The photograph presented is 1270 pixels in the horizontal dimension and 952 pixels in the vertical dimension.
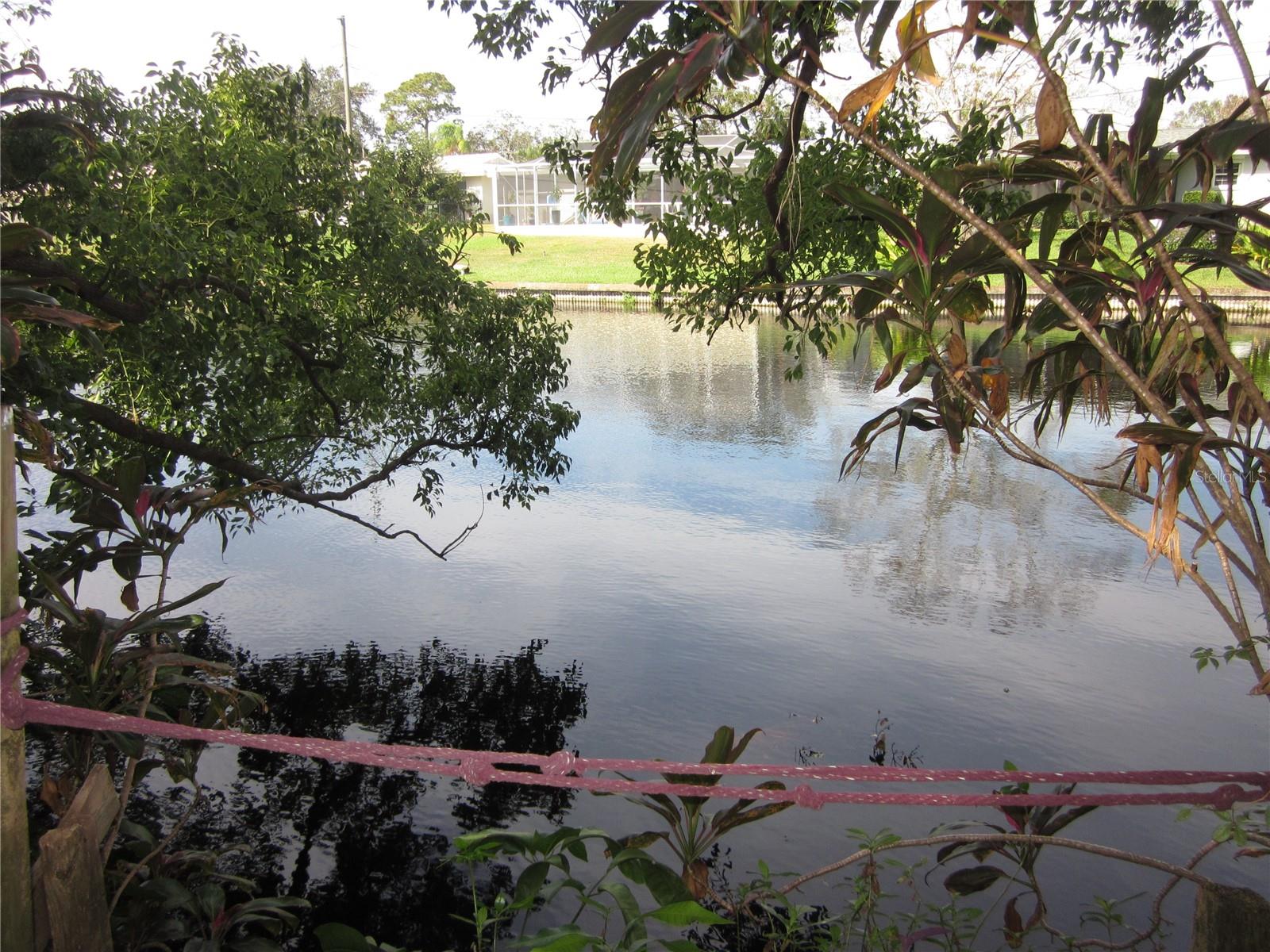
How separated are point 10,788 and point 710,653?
3929 millimetres

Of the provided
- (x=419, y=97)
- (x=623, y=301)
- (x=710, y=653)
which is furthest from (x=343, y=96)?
(x=710, y=653)

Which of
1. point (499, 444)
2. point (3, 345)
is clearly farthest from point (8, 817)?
point (499, 444)

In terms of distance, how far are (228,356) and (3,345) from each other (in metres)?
2.47

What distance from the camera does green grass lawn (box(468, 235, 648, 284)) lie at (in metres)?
24.6

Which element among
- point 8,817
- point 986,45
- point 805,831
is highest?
point 986,45

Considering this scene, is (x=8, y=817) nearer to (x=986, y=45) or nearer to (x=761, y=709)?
(x=986, y=45)

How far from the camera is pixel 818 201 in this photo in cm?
377

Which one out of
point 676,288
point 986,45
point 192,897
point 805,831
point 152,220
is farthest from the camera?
point 676,288

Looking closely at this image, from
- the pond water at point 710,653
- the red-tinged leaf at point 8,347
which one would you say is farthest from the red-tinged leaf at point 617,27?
the pond water at point 710,653

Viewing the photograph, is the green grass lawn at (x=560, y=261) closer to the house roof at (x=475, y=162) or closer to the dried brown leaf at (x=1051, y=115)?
the house roof at (x=475, y=162)

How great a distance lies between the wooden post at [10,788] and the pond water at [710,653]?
1900 millimetres

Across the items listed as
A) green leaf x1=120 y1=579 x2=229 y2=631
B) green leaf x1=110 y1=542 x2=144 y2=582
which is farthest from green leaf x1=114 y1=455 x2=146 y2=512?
green leaf x1=120 y1=579 x2=229 y2=631

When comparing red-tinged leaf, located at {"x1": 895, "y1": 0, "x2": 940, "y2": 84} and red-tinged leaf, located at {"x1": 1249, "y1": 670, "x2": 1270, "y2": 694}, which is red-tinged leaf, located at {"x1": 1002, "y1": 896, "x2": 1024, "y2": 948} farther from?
red-tinged leaf, located at {"x1": 895, "y1": 0, "x2": 940, "y2": 84}

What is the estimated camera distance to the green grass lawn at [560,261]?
24578 mm
